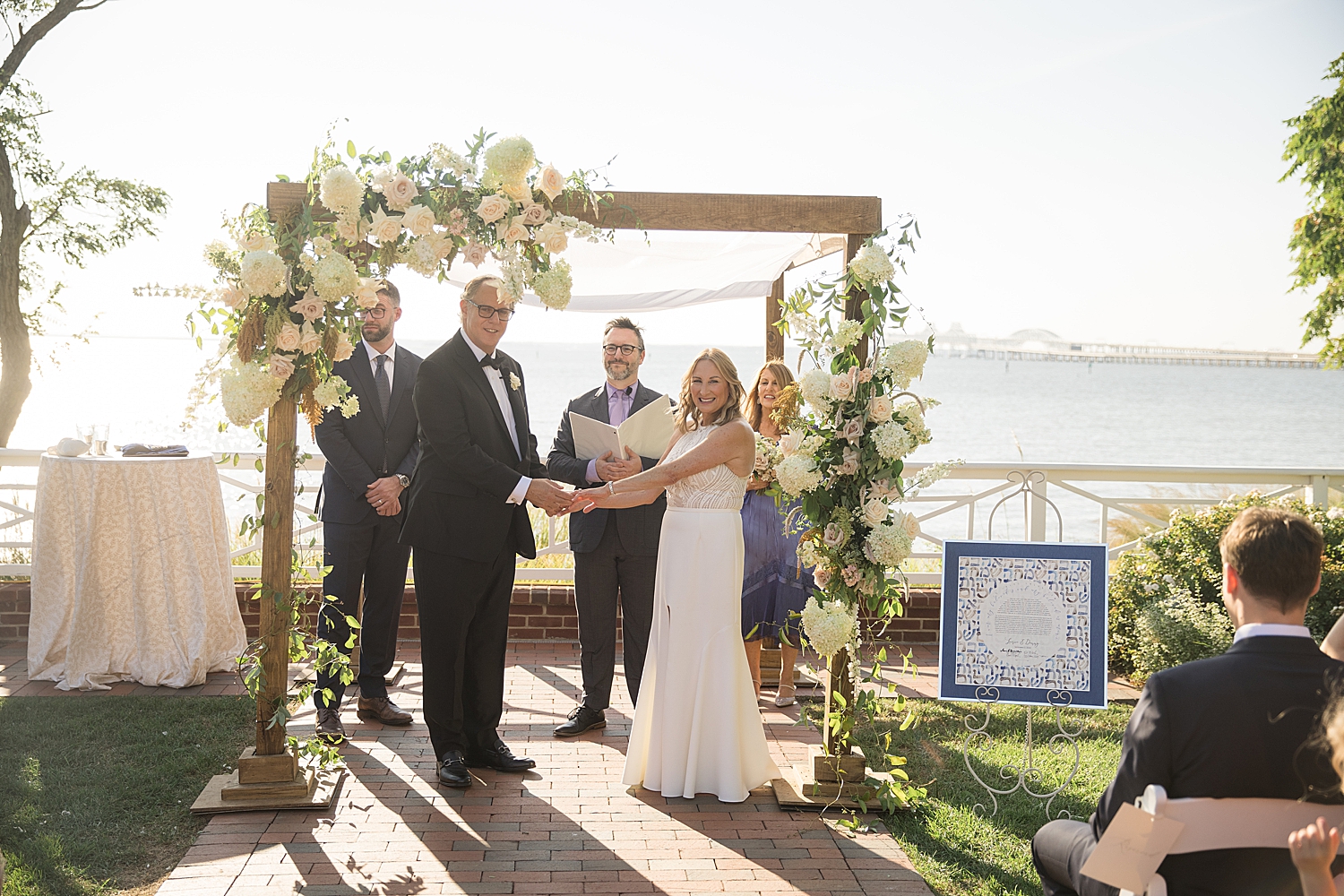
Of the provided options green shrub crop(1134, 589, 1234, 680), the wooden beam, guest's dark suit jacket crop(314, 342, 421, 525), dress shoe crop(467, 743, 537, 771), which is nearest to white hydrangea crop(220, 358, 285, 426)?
guest's dark suit jacket crop(314, 342, 421, 525)

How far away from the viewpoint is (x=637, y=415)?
5.07 metres

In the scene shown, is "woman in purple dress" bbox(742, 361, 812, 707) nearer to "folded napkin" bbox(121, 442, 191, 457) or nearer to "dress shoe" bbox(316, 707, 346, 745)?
"dress shoe" bbox(316, 707, 346, 745)

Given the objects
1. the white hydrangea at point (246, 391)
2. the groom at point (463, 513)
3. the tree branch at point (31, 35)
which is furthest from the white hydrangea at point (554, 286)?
the tree branch at point (31, 35)

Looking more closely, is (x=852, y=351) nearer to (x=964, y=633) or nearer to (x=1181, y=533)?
(x=964, y=633)

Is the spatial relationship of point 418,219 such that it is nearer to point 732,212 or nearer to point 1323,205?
point 732,212

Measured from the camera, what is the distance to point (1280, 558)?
7.27ft

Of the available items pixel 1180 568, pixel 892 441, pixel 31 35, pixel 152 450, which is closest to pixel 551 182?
pixel 892 441

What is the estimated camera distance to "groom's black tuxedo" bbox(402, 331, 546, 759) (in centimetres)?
442

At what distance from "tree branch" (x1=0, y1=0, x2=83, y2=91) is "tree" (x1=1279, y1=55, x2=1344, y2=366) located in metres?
15.3

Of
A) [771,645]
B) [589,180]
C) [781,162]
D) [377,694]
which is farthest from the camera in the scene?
[781,162]

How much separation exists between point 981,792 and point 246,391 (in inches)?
142

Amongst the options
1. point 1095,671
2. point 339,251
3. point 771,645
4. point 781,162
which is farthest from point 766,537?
point 781,162

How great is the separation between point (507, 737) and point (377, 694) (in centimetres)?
79

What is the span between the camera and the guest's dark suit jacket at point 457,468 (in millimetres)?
4410
